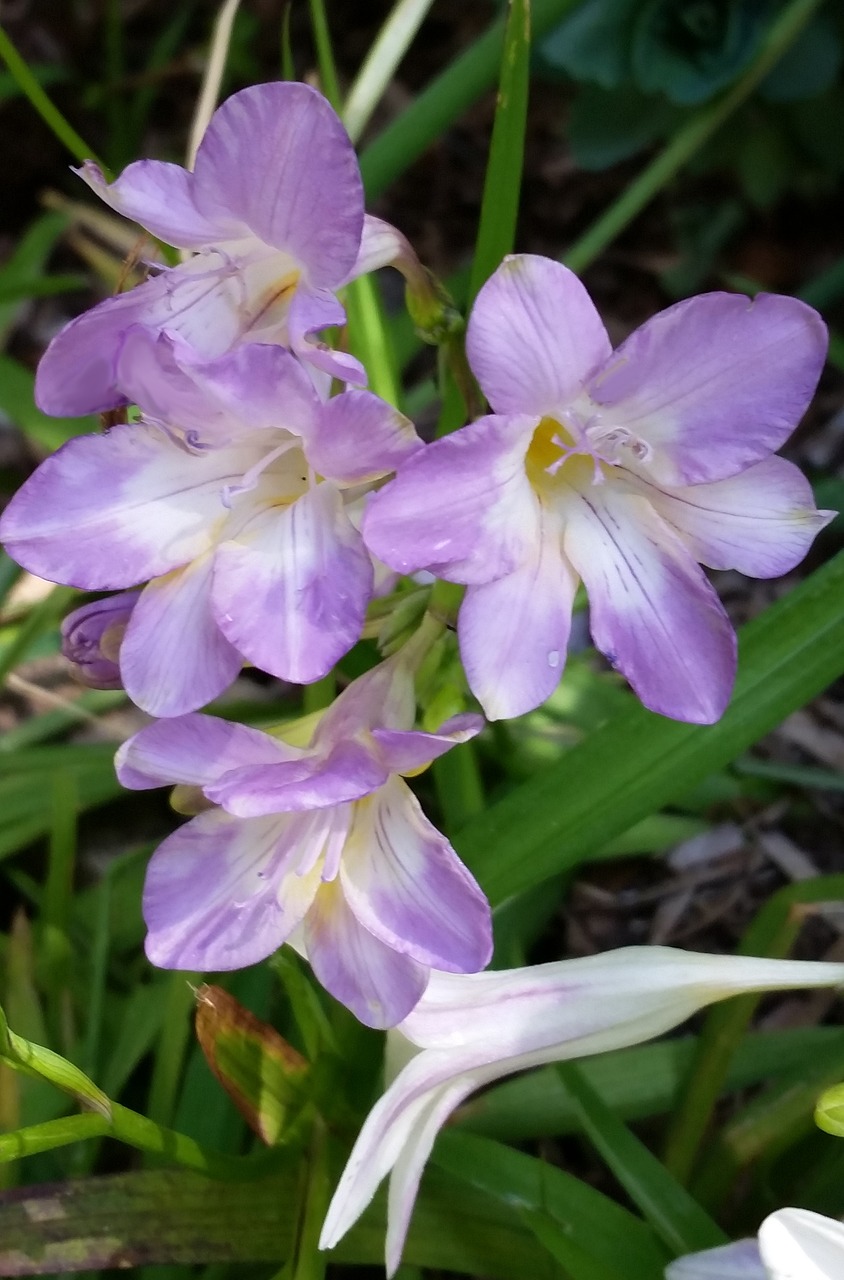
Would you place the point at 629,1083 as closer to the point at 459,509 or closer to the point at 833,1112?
the point at 833,1112

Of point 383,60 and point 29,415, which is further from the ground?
point 383,60

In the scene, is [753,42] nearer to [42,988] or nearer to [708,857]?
[708,857]

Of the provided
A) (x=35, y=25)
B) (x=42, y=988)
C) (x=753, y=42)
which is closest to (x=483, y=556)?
(x=42, y=988)

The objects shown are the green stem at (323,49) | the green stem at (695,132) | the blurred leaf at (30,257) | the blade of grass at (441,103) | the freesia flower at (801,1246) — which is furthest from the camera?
the blurred leaf at (30,257)

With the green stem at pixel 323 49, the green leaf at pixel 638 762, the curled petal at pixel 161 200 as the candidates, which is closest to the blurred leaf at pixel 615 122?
the green stem at pixel 323 49

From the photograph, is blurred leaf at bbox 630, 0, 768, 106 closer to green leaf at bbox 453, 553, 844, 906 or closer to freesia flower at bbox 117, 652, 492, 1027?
green leaf at bbox 453, 553, 844, 906

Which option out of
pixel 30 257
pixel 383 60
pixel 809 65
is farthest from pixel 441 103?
pixel 30 257

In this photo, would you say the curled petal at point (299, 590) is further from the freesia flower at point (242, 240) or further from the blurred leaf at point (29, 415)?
the blurred leaf at point (29, 415)

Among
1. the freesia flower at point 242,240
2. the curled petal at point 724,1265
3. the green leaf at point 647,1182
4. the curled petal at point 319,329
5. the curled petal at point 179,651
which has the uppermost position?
the freesia flower at point 242,240
